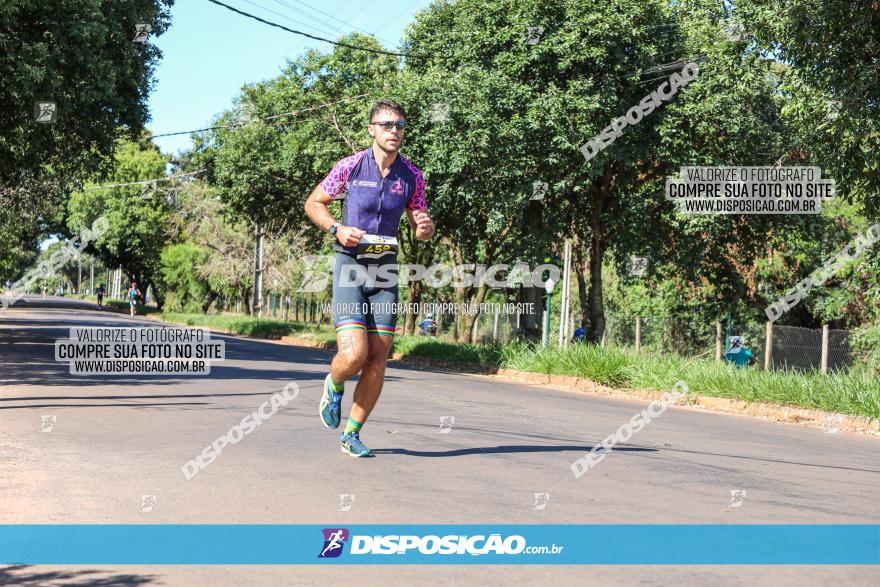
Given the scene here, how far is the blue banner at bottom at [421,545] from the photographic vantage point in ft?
13.8

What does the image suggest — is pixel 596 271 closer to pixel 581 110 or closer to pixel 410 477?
pixel 581 110

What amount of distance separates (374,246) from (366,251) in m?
0.07

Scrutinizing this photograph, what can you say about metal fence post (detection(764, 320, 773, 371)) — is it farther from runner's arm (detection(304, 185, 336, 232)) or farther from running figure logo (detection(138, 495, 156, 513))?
running figure logo (detection(138, 495, 156, 513))

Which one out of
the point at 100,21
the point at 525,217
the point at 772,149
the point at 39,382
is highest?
the point at 100,21

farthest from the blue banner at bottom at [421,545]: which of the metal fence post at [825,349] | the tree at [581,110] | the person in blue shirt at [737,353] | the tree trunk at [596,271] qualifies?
the tree trunk at [596,271]

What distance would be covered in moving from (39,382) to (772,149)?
17.2 metres

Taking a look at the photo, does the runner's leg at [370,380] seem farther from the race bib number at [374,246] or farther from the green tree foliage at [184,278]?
the green tree foliage at [184,278]

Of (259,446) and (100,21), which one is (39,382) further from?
(100,21)

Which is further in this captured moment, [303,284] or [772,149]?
[303,284]

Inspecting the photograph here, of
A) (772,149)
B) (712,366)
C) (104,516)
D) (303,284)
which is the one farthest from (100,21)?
(303,284)

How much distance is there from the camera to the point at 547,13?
22.5 meters

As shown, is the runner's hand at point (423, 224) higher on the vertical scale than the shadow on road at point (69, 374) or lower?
higher

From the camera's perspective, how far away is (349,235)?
→ 6469mm

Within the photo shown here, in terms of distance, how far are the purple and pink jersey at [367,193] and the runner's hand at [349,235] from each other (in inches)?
6.1
